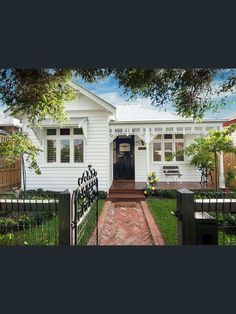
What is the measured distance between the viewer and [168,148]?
3.65 m

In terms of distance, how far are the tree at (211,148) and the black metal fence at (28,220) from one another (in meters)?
1.87

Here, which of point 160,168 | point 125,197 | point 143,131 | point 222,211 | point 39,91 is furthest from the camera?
point 143,131

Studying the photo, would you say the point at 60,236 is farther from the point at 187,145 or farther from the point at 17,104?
the point at 187,145

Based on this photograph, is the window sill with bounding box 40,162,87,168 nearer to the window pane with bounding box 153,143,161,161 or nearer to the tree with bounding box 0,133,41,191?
the tree with bounding box 0,133,41,191

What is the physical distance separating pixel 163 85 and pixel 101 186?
1622 millimetres

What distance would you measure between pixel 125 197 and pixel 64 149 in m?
1.11

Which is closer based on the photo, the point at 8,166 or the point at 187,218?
the point at 187,218

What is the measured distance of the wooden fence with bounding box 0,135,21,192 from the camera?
279 cm

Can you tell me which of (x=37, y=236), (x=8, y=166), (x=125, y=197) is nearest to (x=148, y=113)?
(x=125, y=197)

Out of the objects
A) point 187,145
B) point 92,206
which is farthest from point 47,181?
point 187,145

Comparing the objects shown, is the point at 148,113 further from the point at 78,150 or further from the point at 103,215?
the point at 103,215

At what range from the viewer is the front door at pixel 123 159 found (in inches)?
142

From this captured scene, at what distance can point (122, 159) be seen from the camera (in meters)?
3.84

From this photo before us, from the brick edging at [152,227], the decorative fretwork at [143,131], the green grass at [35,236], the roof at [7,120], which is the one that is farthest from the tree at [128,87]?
the brick edging at [152,227]
